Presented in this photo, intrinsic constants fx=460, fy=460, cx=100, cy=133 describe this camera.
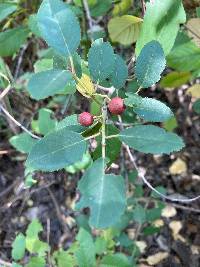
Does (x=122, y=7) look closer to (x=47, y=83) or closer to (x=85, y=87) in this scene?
(x=85, y=87)

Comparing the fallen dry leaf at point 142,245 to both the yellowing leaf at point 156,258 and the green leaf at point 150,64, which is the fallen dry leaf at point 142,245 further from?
the green leaf at point 150,64

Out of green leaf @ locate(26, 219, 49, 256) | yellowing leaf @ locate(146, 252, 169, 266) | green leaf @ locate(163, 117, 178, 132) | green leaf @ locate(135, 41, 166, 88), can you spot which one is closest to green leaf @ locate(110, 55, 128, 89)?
green leaf @ locate(135, 41, 166, 88)

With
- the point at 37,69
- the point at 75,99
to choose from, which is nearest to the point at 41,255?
the point at 37,69

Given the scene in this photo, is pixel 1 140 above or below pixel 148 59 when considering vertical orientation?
below

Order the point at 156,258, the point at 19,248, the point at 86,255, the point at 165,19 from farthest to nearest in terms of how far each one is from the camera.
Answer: the point at 156,258 < the point at 19,248 < the point at 86,255 < the point at 165,19

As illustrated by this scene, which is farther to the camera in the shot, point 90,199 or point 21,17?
point 21,17

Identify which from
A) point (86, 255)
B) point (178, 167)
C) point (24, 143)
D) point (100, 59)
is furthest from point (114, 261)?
point (178, 167)

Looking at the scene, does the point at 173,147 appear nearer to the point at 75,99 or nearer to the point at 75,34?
the point at 75,34

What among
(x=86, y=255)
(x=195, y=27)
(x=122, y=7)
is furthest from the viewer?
(x=122, y=7)

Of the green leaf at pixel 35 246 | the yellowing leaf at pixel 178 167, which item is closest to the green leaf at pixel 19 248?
the green leaf at pixel 35 246
